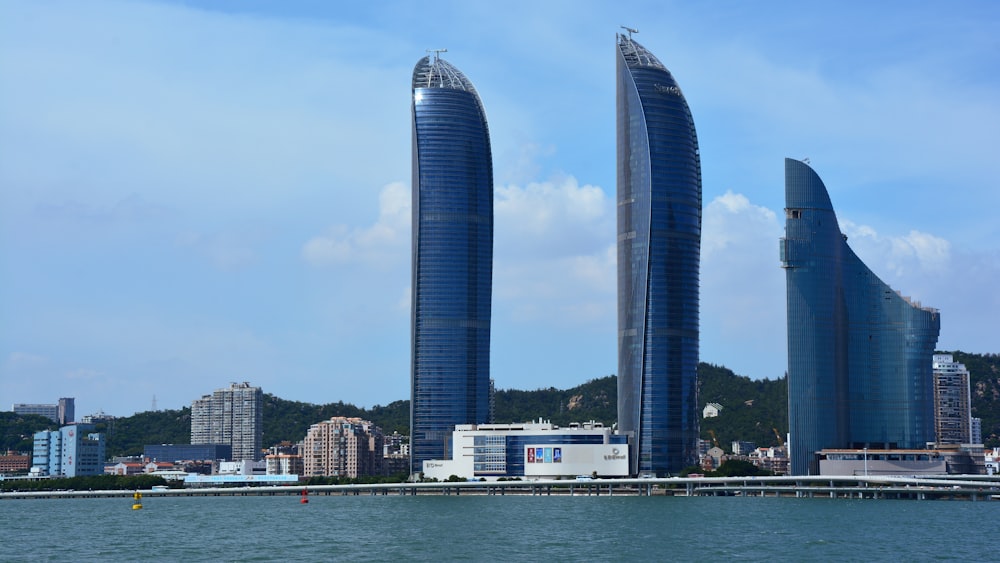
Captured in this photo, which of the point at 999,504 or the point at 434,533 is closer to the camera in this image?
the point at 434,533

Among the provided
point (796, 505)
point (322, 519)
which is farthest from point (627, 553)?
point (796, 505)

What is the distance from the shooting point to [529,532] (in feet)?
382

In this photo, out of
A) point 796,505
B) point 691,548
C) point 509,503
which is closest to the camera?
point 691,548

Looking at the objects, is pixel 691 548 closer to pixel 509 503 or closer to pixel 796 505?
pixel 796 505

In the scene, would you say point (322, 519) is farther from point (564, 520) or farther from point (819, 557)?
point (819, 557)

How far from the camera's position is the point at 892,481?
598 feet

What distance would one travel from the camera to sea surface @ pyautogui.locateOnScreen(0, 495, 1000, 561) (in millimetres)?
97188

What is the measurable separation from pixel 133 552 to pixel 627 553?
36.7 m

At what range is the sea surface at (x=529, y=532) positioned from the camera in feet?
319

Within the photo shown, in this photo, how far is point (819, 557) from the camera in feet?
306

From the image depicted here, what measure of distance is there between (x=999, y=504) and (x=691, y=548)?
269 feet

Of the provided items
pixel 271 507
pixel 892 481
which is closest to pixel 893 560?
pixel 892 481

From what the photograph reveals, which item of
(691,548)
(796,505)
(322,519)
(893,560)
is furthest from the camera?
(796,505)

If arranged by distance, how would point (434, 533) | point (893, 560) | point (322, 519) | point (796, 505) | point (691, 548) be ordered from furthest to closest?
1. point (796, 505)
2. point (322, 519)
3. point (434, 533)
4. point (691, 548)
5. point (893, 560)
